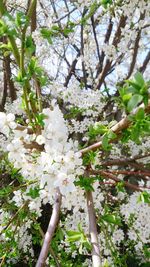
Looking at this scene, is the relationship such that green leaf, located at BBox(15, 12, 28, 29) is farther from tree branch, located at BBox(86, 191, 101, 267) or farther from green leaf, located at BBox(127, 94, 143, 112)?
tree branch, located at BBox(86, 191, 101, 267)

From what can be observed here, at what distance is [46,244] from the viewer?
1.60 meters

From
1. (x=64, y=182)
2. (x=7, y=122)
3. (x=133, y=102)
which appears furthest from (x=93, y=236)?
(x=133, y=102)

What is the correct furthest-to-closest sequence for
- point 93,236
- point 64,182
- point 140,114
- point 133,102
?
point 93,236 < point 64,182 < point 140,114 < point 133,102

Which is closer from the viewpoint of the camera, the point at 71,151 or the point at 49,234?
the point at 71,151

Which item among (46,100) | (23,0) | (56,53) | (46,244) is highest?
(23,0)

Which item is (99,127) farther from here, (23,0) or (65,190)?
(23,0)

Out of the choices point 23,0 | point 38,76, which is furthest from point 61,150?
point 23,0

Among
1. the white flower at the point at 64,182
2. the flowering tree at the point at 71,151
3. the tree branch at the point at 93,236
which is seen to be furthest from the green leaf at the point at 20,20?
the tree branch at the point at 93,236

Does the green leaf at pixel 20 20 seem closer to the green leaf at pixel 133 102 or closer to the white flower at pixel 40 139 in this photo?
the white flower at pixel 40 139

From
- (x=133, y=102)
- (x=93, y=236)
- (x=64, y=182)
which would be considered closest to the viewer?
(x=133, y=102)

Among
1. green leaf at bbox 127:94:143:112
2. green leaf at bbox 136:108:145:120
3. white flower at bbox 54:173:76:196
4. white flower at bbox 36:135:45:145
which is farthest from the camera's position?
white flower at bbox 36:135:45:145

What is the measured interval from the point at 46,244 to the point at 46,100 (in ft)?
7.98

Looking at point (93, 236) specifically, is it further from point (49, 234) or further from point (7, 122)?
point (7, 122)

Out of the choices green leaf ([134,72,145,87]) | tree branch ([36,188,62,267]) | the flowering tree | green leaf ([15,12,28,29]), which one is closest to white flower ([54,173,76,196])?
the flowering tree
